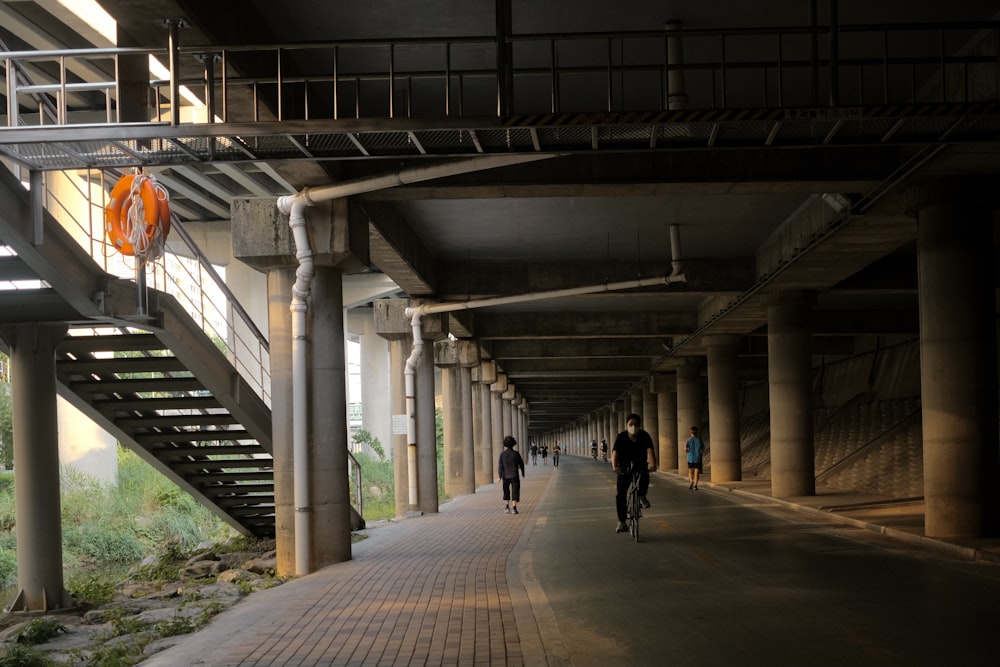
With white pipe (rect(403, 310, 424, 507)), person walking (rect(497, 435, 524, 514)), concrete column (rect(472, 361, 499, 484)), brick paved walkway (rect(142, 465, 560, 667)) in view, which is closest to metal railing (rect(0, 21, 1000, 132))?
brick paved walkway (rect(142, 465, 560, 667))

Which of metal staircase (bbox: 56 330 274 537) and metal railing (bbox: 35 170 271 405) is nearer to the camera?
metal railing (bbox: 35 170 271 405)

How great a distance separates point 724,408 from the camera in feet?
125

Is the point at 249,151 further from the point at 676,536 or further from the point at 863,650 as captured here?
the point at 676,536

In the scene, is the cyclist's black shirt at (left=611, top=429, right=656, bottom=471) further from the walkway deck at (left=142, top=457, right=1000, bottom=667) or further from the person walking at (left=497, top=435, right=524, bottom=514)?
the person walking at (left=497, top=435, right=524, bottom=514)

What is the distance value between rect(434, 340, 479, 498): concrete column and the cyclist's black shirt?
2105 centimetres

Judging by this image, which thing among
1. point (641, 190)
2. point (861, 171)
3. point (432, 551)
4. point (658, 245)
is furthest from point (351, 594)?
point (658, 245)

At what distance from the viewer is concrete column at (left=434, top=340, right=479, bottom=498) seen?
39.3 meters

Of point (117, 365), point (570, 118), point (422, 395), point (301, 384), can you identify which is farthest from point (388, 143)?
point (422, 395)

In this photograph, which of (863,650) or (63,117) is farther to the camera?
(63,117)

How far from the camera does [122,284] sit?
1370cm

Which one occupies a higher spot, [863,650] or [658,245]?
[658,245]

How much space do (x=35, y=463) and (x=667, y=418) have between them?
159 feet

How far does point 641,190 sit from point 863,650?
9.87 metres

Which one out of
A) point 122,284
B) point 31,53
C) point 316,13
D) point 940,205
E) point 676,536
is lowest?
point 676,536
